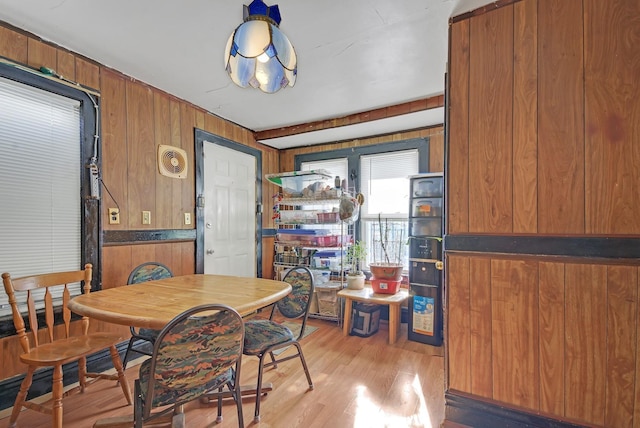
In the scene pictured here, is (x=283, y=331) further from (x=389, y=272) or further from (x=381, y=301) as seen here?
(x=389, y=272)

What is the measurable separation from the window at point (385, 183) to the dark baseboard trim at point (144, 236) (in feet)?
6.72

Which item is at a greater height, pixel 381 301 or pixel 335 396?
pixel 381 301

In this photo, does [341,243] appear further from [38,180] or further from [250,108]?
[38,180]

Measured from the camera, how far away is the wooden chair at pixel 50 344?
1.51 meters

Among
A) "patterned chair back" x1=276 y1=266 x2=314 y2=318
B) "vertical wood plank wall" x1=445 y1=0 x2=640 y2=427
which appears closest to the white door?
"patterned chair back" x1=276 y1=266 x2=314 y2=318

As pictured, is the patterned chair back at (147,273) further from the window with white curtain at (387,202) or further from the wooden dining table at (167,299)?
the window with white curtain at (387,202)

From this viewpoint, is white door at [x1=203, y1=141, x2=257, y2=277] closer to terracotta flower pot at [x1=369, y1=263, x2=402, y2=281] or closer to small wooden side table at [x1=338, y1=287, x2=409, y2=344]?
small wooden side table at [x1=338, y1=287, x2=409, y2=344]

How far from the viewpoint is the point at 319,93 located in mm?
2699

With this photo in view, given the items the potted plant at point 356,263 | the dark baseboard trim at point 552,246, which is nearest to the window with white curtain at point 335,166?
the potted plant at point 356,263

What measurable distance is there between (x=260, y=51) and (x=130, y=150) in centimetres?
186

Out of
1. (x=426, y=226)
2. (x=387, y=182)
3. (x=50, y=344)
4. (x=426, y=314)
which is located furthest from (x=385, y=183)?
(x=50, y=344)

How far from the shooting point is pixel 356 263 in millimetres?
3578

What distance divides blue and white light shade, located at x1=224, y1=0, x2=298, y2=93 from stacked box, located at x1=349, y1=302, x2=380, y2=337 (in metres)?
2.41

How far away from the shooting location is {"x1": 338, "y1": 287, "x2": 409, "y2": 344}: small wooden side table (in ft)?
9.22
